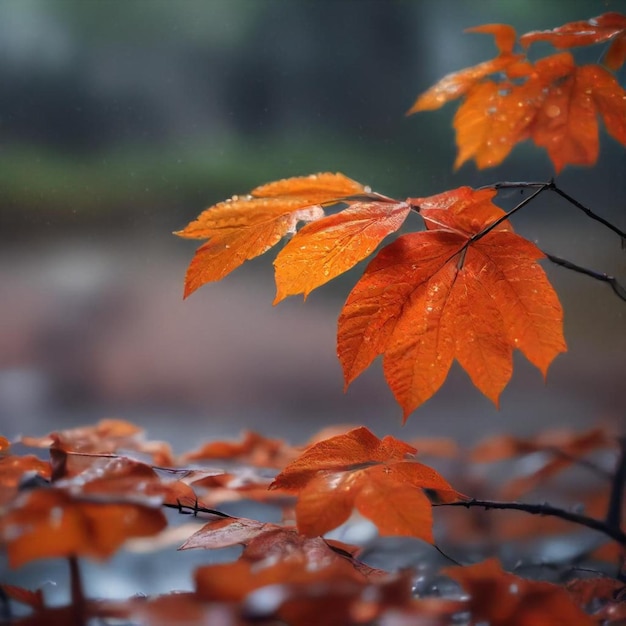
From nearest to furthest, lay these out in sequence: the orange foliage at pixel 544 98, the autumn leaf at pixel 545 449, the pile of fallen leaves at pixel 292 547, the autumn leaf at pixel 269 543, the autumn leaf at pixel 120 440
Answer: the pile of fallen leaves at pixel 292 547 < the autumn leaf at pixel 269 543 < the orange foliage at pixel 544 98 < the autumn leaf at pixel 120 440 < the autumn leaf at pixel 545 449

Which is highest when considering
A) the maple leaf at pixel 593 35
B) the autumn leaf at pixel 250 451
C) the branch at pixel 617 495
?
the maple leaf at pixel 593 35

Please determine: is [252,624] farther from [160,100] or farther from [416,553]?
[160,100]

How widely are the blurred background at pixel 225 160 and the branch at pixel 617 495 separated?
5.9 inches

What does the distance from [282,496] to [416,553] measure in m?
0.15

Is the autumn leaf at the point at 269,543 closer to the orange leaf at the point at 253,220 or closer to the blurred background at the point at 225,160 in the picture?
the orange leaf at the point at 253,220

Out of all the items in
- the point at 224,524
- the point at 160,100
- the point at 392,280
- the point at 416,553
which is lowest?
the point at 416,553

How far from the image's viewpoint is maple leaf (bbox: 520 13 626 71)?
417 millimetres

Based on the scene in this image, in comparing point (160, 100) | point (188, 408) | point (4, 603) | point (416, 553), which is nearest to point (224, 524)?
point (4, 603)

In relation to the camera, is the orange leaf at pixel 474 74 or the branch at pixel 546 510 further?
the orange leaf at pixel 474 74

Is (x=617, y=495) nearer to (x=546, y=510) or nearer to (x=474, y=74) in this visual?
(x=546, y=510)

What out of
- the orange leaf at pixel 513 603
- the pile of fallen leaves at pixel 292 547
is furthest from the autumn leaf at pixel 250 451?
the orange leaf at pixel 513 603

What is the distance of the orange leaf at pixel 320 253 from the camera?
0.36 m

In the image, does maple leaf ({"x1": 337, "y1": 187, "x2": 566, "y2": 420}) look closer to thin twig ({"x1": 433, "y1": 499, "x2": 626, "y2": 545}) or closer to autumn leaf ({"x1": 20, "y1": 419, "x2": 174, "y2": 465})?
thin twig ({"x1": 433, "y1": 499, "x2": 626, "y2": 545})

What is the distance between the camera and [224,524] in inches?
14.8
